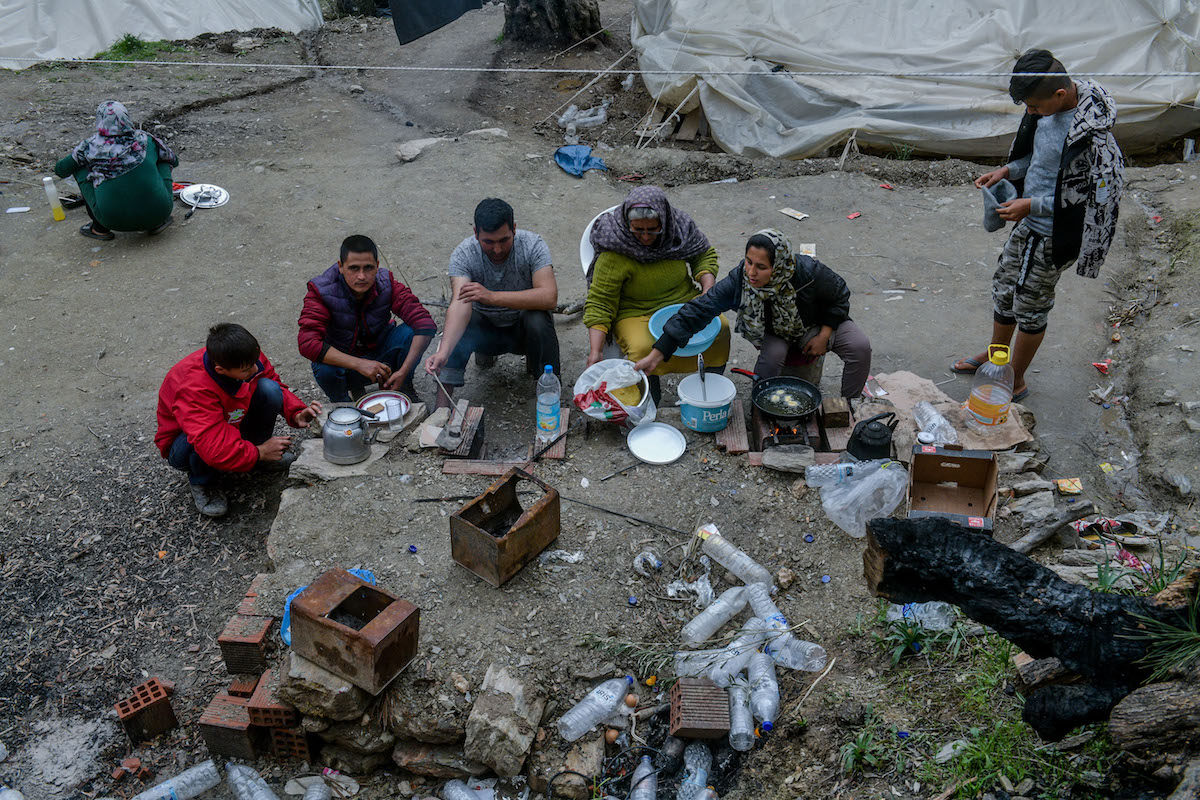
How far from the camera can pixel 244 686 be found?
3453 mm

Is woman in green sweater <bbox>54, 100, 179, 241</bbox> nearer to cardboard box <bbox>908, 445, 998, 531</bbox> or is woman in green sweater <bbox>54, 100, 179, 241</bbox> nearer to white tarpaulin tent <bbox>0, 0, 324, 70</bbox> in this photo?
white tarpaulin tent <bbox>0, 0, 324, 70</bbox>

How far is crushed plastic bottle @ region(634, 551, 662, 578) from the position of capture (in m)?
3.78

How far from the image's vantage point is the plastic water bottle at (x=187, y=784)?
328 centimetres

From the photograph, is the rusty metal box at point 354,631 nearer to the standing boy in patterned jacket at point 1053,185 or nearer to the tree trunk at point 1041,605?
the tree trunk at point 1041,605

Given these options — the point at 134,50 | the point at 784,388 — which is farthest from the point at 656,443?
the point at 134,50

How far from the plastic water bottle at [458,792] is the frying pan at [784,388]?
233cm

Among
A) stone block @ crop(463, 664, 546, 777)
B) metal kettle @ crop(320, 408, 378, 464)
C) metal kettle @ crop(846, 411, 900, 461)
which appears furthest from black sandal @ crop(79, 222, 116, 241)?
metal kettle @ crop(846, 411, 900, 461)

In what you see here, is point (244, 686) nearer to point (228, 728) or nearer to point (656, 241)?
point (228, 728)

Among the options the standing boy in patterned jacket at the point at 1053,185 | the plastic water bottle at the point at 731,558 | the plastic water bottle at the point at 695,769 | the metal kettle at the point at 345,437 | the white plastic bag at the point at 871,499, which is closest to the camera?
the plastic water bottle at the point at 695,769

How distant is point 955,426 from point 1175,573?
68.5 inches

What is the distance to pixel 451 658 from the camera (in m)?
3.35

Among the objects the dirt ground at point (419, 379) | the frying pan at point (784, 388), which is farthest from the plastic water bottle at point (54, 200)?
the frying pan at point (784, 388)

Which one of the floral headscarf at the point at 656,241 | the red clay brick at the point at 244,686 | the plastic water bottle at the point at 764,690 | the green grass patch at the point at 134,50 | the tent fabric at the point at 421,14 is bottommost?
the red clay brick at the point at 244,686

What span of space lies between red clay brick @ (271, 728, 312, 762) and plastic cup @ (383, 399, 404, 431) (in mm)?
1637
